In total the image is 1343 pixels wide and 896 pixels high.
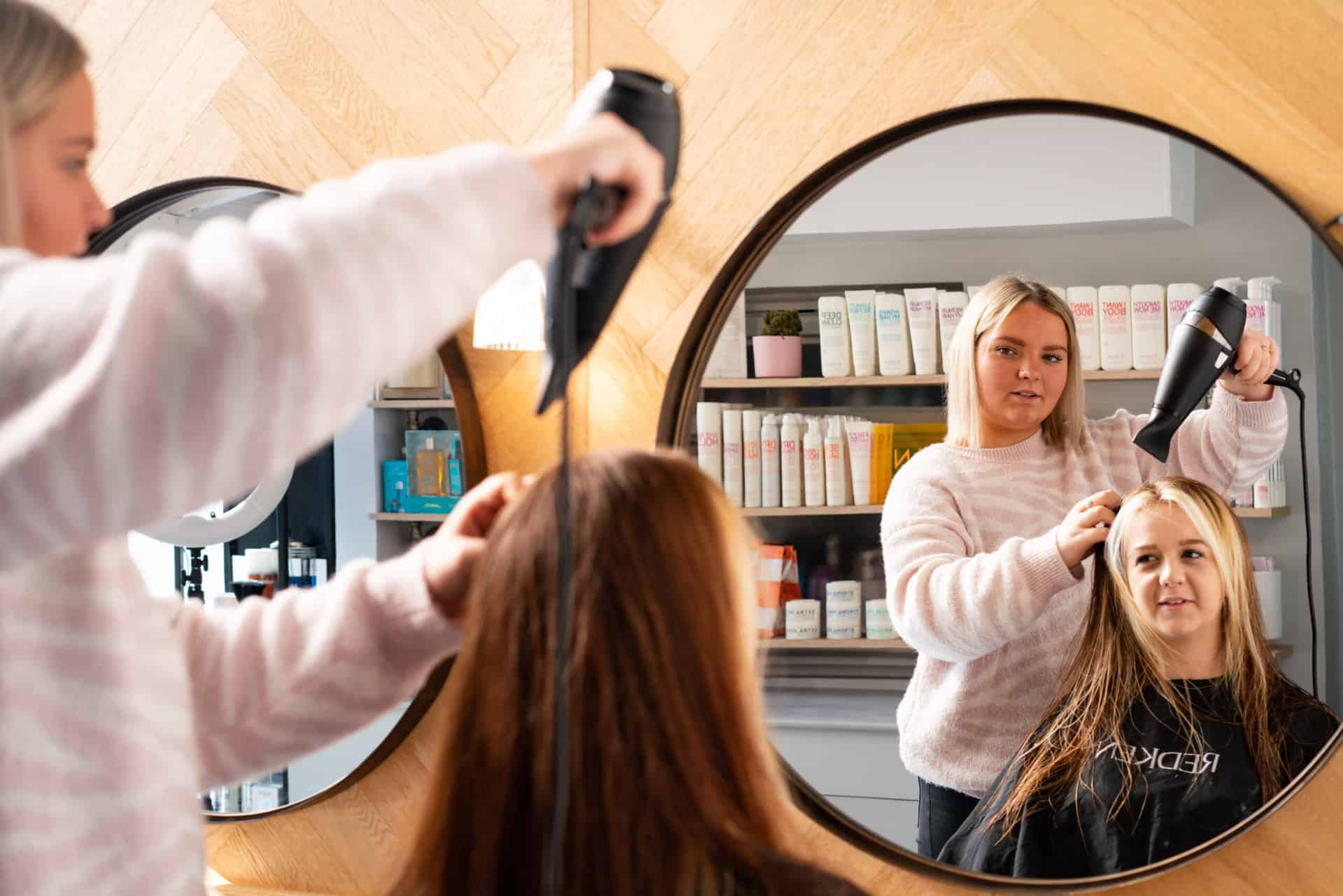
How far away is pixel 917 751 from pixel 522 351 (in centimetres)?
67

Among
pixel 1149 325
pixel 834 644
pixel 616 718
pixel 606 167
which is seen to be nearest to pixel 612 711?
pixel 616 718

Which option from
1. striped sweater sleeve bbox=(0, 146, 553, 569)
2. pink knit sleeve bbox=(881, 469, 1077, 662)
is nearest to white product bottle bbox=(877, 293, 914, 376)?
pink knit sleeve bbox=(881, 469, 1077, 662)

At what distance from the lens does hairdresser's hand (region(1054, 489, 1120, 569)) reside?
3.64 ft

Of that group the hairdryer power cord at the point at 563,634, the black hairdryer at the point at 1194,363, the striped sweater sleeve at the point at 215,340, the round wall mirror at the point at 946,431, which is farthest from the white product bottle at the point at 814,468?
the striped sweater sleeve at the point at 215,340

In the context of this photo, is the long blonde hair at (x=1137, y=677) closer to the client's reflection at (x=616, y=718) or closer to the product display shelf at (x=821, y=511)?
the product display shelf at (x=821, y=511)

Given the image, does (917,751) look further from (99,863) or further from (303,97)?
(303,97)

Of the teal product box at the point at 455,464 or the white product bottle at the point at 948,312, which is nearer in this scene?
the white product bottle at the point at 948,312

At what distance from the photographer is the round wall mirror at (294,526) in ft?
4.67

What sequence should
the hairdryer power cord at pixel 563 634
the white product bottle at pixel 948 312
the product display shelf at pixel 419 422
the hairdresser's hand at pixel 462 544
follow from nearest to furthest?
the hairdryer power cord at pixel 563 634, the hairdresser's hand at pixel 462 544, the white product bottle at pixel 948 312, the product display shelf at pixel 419 422

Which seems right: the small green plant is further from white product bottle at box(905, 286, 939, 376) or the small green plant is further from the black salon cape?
the black salon cape

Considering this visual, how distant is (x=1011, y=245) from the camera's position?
1.14 meters

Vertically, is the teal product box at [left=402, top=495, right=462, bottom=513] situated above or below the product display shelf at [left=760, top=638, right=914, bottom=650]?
above

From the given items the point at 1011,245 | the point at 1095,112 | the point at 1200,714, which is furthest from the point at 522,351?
the point at 1200,714

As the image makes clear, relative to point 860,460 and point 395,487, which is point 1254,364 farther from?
point 395,487
